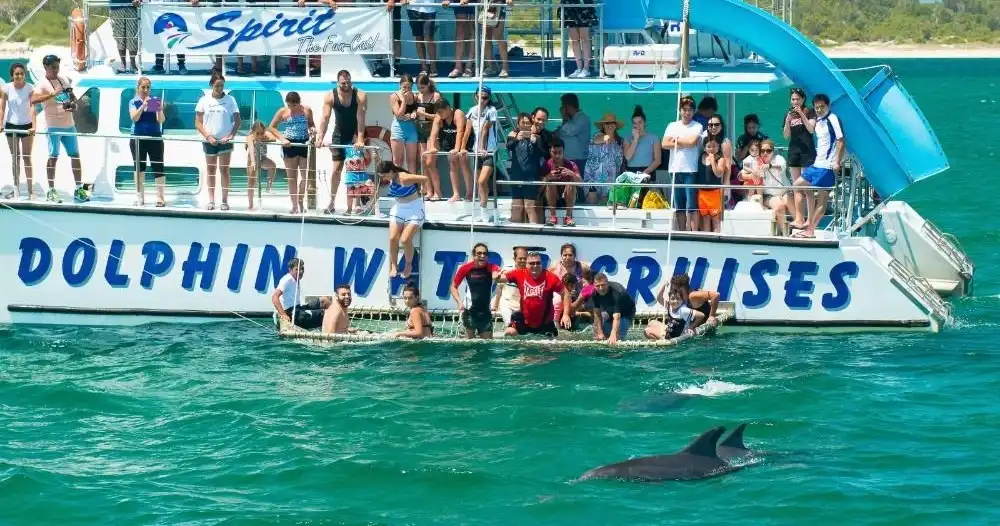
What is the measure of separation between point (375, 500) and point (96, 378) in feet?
17.1

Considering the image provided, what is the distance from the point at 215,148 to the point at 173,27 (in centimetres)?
184

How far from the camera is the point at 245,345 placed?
18969 mm

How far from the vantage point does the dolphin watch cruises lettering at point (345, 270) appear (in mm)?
18953

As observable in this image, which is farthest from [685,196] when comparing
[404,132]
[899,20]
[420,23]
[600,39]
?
[899,20]

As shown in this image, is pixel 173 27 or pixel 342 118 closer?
pixel 342 118

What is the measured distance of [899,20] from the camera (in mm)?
142125

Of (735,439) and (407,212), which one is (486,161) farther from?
(735,439)

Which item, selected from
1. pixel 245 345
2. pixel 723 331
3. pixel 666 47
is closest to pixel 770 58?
pixel 666 47

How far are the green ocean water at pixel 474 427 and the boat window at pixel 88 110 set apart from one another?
285cm

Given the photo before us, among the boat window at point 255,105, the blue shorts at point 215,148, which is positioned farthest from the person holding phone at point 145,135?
the boat window at point 255,105

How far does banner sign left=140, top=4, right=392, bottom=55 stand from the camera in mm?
19938

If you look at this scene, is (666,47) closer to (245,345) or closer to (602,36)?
(602,36)

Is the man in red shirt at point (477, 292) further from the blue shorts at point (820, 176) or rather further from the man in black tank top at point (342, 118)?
the blue shorts at point (820, 176)

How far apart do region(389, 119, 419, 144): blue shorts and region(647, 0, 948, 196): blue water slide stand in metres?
3.37
